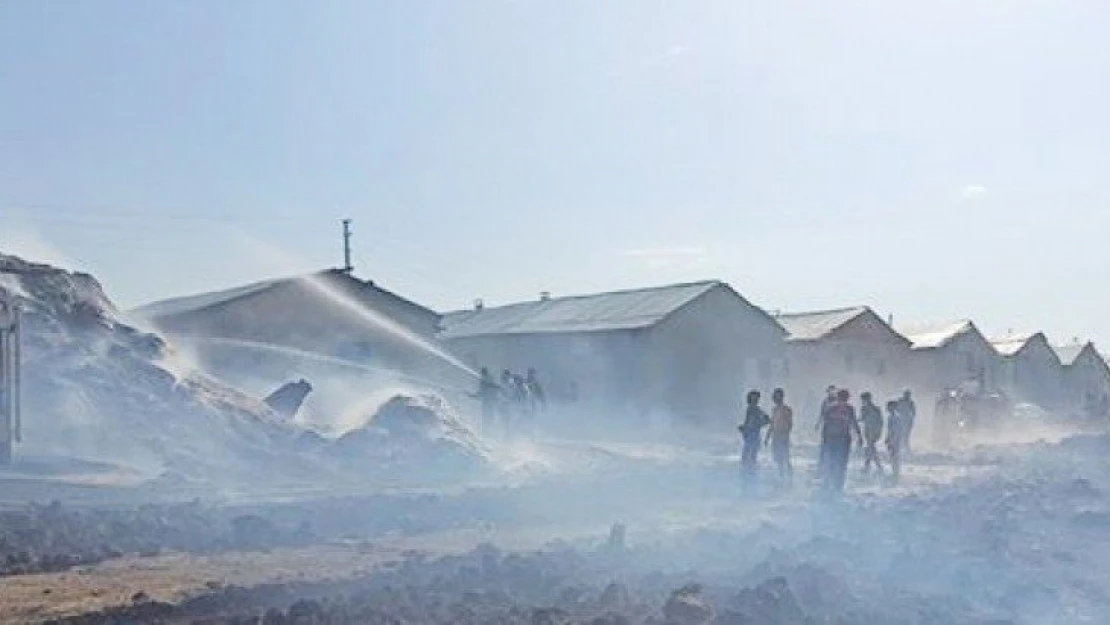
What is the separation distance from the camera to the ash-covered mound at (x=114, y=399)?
21.6 m

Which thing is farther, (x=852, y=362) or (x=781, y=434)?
(x=852, y=362)

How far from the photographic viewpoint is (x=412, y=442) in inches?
939

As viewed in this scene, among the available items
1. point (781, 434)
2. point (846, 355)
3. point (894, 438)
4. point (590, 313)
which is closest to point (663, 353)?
point (590, 313)

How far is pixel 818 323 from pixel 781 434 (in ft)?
125

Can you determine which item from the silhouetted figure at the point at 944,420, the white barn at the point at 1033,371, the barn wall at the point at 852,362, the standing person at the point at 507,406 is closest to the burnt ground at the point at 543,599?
the standing person at the point at 507,406

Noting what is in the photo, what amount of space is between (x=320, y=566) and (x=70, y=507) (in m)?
5.50

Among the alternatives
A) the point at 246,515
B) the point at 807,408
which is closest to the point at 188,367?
the point at 246,515

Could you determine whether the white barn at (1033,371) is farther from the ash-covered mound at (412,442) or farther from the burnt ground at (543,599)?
the burnt ground at (543,599)

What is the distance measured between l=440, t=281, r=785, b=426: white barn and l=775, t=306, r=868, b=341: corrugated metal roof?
7912mm

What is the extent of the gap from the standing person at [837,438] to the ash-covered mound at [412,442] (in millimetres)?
7080

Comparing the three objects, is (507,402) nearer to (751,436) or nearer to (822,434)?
(751,436)

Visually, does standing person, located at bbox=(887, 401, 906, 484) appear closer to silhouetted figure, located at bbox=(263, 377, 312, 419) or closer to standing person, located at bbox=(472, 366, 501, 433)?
standing person, located at bbox=(472, 366, 501, 433)

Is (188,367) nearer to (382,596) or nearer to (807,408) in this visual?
(382,596)

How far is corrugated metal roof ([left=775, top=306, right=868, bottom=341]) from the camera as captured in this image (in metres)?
56.5
